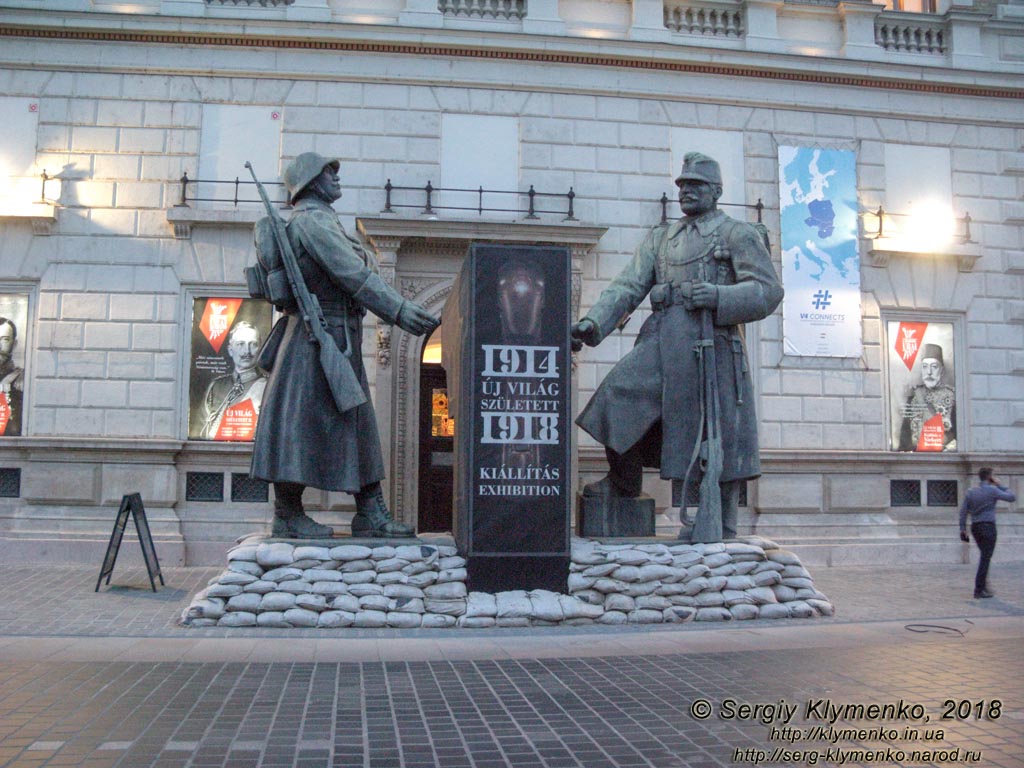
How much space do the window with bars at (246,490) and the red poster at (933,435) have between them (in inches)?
384

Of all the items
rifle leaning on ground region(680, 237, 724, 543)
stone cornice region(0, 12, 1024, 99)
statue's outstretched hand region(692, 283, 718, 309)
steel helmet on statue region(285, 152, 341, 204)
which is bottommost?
rifle leaning on ground region(680, 237, 724, 543)

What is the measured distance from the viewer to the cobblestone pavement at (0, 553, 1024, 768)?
4340 mm

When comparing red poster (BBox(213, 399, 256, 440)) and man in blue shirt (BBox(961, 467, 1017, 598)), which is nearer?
man in blue shirt (BBox(961, 467, 1017, 598))

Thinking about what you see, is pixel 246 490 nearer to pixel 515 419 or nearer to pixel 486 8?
pixel 515 419

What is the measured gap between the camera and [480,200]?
45.0ft

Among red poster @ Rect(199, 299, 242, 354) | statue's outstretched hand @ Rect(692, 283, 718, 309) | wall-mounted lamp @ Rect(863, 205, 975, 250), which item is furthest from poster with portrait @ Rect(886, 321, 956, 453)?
red poster @ Rect(199, 299, 242, 354)

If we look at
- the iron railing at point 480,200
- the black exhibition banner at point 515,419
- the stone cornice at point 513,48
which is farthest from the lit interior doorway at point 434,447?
the black exhibition banner at point 515,419

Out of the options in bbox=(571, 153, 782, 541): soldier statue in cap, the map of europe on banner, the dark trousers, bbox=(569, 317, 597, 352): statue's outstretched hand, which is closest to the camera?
bbox=(569, 317, 597, 352): statue's outstretched hand

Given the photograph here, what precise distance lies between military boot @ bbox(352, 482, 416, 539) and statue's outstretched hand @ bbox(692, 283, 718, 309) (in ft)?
10.0

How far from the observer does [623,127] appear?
14.2 meters

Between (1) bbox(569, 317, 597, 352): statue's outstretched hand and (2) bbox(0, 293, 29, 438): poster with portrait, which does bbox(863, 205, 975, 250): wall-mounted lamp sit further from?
(2) bbox(0, 293, 29, 438): poster with portrait

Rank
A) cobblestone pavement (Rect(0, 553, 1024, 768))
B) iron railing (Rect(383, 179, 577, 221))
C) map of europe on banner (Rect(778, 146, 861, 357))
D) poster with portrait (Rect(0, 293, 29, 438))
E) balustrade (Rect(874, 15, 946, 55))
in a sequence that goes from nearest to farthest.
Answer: cobblestone pavement (Rect(0, 553, 1024, 768)) → poster with portrait (Rect(0, 293, 29, 438)) → iron railing (Rect(383, 179, 577, 221)) → map of europe on banner (Rect(778, 146, 861, 357)) → balustrade (Rect(874, 15, 946, 55))

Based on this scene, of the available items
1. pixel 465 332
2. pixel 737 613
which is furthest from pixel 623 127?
pixel 737 613

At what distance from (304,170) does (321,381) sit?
1749 mm
